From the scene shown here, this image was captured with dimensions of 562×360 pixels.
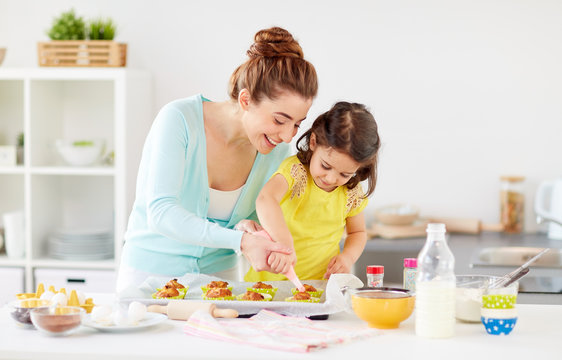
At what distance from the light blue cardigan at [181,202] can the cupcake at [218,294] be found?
12 cm

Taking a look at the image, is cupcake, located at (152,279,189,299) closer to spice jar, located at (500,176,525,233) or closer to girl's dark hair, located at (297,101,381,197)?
girl's dark hair, located at (297,101,381,197)

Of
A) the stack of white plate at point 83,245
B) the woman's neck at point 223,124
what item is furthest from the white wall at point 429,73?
the woman's neck at point 223,124

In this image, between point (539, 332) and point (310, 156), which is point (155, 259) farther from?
point (539, 332)

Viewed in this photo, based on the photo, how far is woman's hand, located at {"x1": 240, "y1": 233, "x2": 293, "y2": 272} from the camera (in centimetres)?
191

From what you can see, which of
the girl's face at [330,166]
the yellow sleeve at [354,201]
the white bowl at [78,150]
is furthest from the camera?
the white bowl at [78,150]

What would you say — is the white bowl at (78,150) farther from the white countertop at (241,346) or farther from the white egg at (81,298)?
the white countertop at (241,346)

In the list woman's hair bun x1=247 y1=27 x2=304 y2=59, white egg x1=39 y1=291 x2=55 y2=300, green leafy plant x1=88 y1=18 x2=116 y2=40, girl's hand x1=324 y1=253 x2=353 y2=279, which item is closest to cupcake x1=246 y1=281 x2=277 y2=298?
girl's hand x1=324 y1=253 x2=353 y2=279

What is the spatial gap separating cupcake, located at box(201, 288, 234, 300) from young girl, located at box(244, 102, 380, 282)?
28 cm

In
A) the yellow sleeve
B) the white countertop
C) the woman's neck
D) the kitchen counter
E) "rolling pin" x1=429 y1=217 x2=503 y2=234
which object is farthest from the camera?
"rolling pin" x1=429 y1=217 x2=503 y2=234

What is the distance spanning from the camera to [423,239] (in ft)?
11.5

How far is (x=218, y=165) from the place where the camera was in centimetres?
234

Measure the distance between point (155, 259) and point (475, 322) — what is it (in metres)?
1.01

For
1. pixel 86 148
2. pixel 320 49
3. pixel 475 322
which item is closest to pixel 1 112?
pixel 86 148

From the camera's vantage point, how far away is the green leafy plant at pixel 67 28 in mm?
3715
